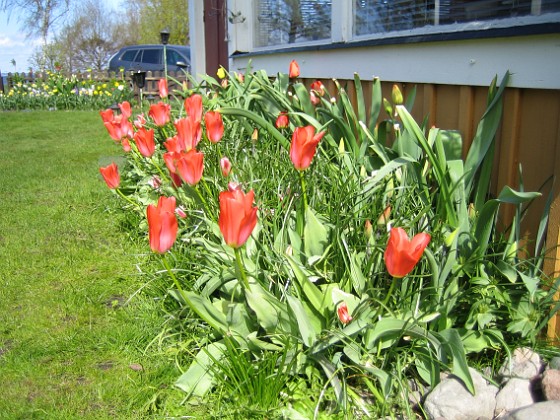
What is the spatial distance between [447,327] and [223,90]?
2943 millimetres

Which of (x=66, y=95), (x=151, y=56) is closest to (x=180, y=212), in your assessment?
(x=66, y=95)

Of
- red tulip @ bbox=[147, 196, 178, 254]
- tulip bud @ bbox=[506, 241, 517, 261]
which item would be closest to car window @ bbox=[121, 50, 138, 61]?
tulip bud @ bbox=[506, 241, 517, 261]

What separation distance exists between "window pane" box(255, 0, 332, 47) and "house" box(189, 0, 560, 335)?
0.02 meters

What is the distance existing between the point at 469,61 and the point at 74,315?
6.66 ft

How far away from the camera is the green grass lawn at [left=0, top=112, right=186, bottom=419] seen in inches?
80.2

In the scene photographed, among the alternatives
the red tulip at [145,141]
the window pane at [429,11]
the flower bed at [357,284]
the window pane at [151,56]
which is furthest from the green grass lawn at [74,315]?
the window pane at [151,56]

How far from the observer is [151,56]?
1752 cm

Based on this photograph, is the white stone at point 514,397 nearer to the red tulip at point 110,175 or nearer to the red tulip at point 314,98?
the red tulip at point 110,175

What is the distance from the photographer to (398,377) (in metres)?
1.88

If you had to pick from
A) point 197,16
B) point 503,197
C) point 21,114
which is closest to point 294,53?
point 503,197

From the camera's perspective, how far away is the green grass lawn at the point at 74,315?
6.68 ft

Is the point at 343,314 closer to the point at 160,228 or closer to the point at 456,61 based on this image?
the point at 160,228

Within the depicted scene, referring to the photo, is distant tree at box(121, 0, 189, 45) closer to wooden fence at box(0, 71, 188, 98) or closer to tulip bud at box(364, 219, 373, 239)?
wooden fence at box(0, 71, 188, 98)

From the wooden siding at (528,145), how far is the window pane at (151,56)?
15791 mm
